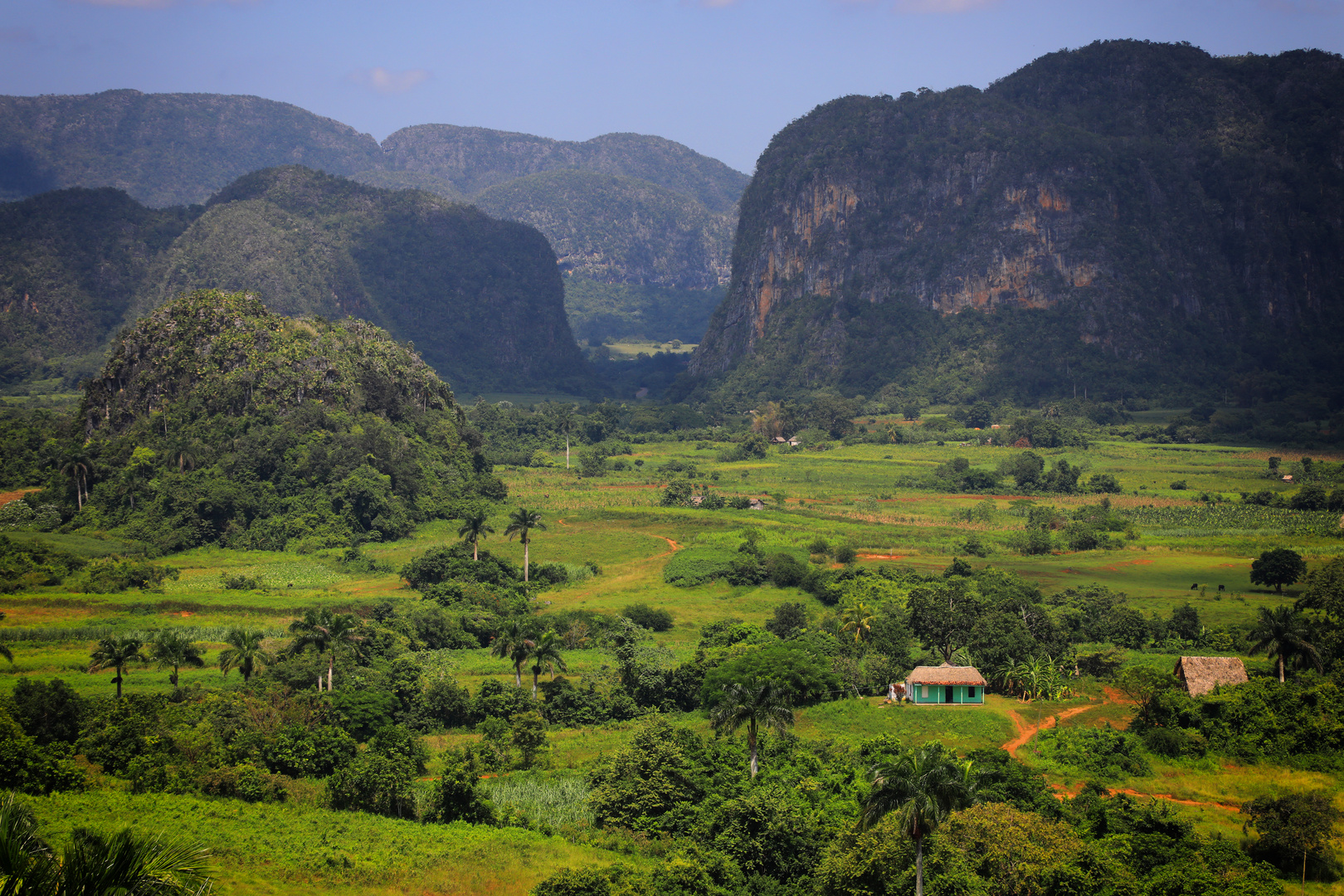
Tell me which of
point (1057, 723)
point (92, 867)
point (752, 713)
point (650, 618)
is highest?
point (92, 867)

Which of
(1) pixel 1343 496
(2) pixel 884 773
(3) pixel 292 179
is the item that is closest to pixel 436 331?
(3) pixel 292 179

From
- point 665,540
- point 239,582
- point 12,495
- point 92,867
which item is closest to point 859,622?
point 665,540

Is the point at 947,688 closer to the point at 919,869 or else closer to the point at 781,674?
the point at 781,674

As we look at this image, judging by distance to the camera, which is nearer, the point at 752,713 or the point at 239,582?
the point at 752,713

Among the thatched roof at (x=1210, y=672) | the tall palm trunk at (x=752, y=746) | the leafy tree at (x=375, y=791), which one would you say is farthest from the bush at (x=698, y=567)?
the leafy tree at (x=375, y=791)

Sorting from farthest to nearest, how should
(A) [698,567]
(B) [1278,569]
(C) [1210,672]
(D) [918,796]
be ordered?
(A) [698,567] → (B) [1278,569] → (C) [1210,672] → (D) [918,796]

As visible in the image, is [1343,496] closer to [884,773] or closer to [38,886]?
[884,773]
